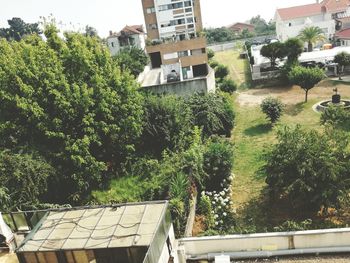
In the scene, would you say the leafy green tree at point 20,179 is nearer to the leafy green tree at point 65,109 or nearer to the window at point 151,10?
the leafy green tree at point 65,109

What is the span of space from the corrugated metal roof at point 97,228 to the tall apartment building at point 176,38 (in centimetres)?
2733

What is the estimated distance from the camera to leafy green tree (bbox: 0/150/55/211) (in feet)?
47.9

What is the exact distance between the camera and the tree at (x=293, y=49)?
37969 millimetres

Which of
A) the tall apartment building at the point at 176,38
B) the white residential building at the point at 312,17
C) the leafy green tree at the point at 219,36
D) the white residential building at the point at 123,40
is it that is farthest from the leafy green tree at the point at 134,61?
the leafy green tree at the point at 219,36

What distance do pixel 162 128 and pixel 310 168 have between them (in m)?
9.82

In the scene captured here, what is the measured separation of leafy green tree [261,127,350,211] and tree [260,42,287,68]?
27.8 meters

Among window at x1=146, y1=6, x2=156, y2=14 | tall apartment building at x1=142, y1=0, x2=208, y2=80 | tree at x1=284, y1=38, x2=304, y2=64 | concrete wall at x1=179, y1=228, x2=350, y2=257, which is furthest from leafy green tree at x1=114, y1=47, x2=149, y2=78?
concrete wall at x1=179, y1=228, x2=350, y2=257

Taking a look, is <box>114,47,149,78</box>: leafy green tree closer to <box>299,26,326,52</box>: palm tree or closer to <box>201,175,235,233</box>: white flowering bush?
<box>201,175,235,233</box>: white flowering bush

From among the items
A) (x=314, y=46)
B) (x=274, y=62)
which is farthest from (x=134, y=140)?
(x=314, y=46)

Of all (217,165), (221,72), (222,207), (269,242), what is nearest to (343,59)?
(221,72)

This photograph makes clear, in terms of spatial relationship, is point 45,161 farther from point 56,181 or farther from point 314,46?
point 314,46

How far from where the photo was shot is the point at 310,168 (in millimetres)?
12992

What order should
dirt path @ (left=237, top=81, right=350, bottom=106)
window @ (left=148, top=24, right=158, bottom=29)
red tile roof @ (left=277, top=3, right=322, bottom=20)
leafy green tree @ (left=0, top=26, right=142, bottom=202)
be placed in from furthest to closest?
red tile roof @ (left=277, top=3, right=322, bottom=20), window @ (left=148, top=24, right=158, bottom=29), dirt path @ (left=237, top=81, right=350, bottom=106), leafy green tree @ (left=0, top=26, right=142, bottom=202)

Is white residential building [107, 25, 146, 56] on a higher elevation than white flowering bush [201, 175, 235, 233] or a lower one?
higher
